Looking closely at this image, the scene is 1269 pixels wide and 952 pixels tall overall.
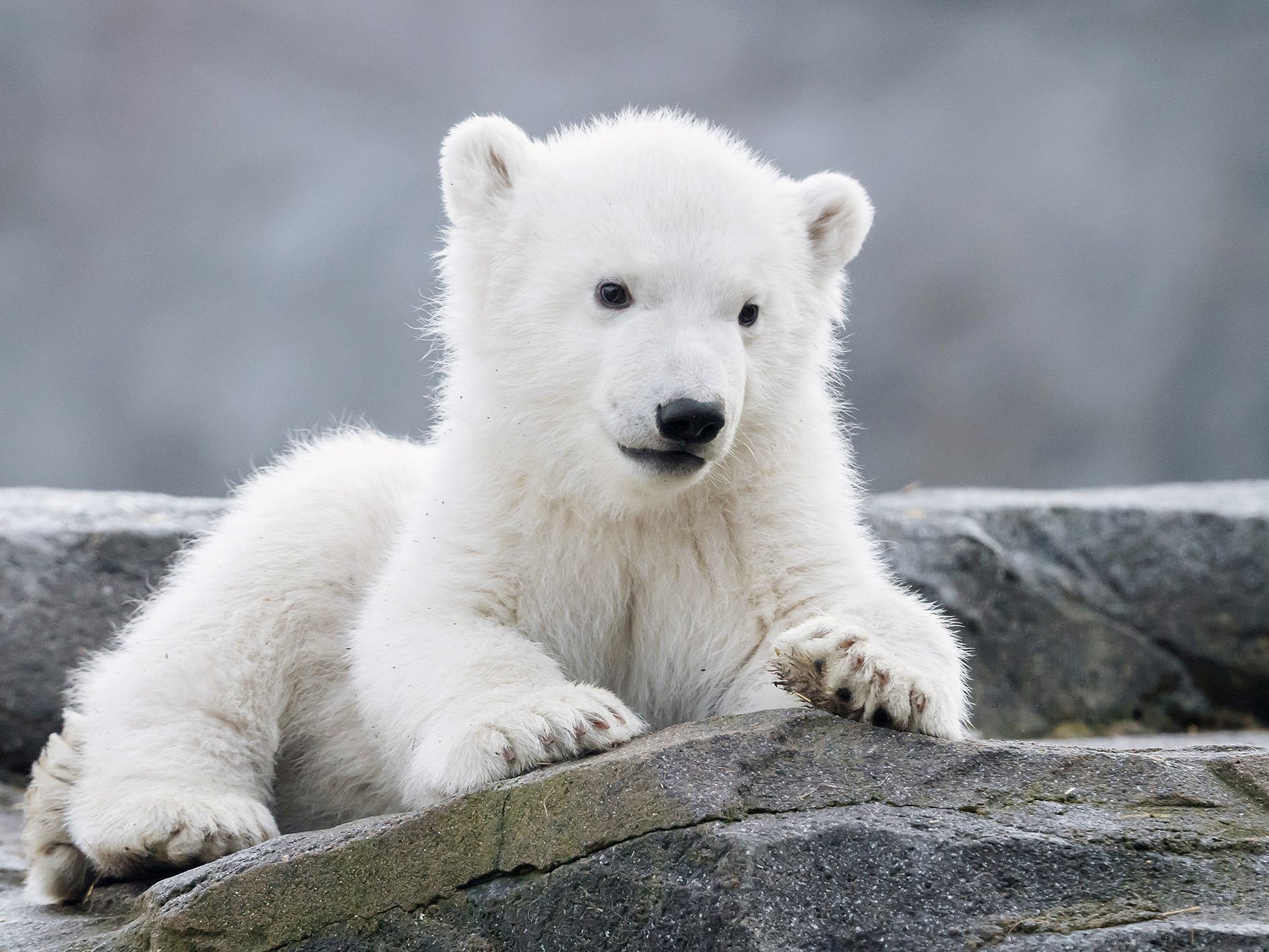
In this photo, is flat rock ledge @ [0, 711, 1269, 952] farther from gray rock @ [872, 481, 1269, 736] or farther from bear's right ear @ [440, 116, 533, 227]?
gray rock @ [872, 481, 1269, 736]

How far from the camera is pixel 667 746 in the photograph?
123 inches

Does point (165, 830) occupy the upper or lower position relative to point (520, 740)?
lower

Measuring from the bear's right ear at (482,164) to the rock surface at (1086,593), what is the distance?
10.2 feet

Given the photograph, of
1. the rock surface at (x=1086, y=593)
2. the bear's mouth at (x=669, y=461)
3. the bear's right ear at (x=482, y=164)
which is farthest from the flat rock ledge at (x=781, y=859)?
the rock surface at (x=1086, y=593)

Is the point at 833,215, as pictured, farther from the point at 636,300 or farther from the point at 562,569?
the point at 562,569

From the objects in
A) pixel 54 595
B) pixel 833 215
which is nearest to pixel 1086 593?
pixel 833 215

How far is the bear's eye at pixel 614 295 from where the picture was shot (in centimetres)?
391

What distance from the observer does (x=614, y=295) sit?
12.9ft

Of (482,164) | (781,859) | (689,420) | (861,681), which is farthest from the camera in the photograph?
(482,164)

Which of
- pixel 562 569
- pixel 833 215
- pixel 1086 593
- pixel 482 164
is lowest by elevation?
pixel 1086 593

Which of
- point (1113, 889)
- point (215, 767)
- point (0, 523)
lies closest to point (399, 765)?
point (215, 767)

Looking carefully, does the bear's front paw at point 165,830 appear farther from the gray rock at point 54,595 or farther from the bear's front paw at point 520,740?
the gray rock at point 54,595

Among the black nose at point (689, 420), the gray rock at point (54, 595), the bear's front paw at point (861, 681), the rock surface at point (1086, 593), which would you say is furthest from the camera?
the rock surface at point (1086, 593)

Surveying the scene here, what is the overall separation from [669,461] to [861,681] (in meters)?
0.84
